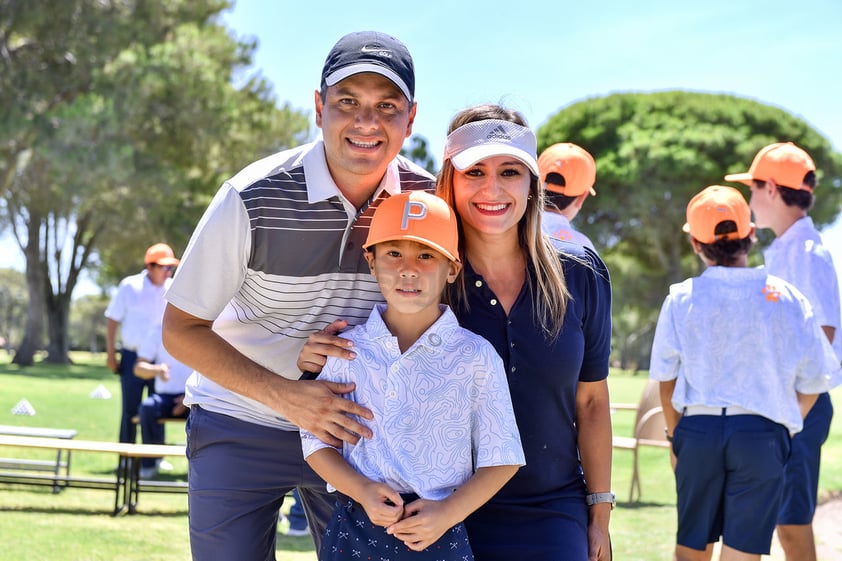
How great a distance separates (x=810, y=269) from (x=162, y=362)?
664 centimetres

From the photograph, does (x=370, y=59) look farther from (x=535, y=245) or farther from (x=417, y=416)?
(x=417, y=416)

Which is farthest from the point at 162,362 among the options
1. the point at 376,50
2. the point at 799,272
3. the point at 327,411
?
the point at 327,411

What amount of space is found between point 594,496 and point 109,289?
188 ft

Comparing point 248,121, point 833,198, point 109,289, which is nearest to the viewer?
point 248,121

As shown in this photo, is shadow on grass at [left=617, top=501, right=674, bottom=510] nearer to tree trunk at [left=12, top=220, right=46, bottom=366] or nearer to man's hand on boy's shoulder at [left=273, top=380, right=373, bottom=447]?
man's hand on boy's shoulder at [left=273, top=380, right=373, bottom=447]

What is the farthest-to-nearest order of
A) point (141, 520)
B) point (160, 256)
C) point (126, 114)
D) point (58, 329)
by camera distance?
point (58, 329), point (126, 114), point (160, 256), point (141, 520)

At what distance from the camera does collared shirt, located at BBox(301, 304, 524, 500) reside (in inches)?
102

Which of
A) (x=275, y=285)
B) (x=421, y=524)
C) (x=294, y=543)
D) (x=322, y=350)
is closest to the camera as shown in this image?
(x=421, y=524)

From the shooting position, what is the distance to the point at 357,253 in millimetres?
3158

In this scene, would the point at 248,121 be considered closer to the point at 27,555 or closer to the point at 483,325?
the point at 27,555

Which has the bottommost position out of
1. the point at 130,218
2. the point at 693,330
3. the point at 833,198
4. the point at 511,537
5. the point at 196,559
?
the point at 196,559

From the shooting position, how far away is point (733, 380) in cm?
457

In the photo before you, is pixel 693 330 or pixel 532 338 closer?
pixel 532 338

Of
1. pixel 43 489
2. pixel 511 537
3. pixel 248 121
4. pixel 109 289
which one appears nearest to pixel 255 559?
pixel 511 537
